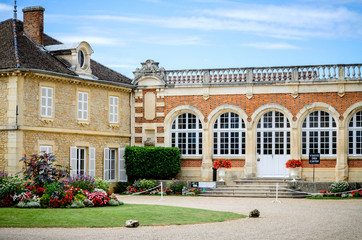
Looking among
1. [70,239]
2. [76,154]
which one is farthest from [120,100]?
[70,239]

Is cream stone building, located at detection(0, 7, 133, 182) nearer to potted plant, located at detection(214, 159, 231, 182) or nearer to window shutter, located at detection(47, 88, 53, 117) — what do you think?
window shutter, located at detection(47, 88, 53, 117)

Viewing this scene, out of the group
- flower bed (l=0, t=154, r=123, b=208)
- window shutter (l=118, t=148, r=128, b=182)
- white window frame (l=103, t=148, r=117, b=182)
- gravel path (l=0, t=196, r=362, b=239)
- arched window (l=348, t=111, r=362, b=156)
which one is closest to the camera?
gravel path (l=0, t=196, r=362, b=239)

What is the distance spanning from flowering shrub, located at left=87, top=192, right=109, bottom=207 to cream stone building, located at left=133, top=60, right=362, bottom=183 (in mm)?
9136

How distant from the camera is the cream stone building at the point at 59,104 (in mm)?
22109

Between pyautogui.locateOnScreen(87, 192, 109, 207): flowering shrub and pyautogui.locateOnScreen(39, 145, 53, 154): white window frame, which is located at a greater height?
pyautogui.locateOnScreen(39, 145, 53, 154): white window frame

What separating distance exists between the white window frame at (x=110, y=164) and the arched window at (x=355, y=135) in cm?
1047

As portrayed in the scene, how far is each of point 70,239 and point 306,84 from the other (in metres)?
16.7

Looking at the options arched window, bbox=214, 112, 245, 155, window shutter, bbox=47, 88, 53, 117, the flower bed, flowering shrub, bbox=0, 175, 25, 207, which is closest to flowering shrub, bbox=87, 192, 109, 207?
the flower bed

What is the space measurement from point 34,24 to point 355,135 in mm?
14881

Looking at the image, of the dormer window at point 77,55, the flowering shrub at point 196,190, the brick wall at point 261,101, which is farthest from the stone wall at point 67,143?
the flowering shrub at point 196,190

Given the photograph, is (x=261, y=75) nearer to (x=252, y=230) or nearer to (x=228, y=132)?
(x=228, y=132)

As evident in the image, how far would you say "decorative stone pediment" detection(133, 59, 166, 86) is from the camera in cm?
Answer: 2745

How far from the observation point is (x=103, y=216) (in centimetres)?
1463

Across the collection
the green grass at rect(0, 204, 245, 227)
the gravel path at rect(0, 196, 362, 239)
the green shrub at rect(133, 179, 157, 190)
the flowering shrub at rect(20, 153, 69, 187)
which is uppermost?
the flowering shrub at rect(20, 153, 69, 187)
